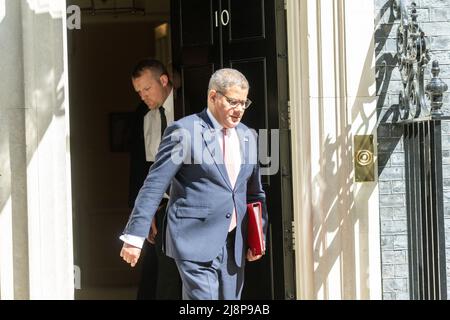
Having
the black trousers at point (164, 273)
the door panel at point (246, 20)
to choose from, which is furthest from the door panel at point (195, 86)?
the black trousers at point (164, 273)

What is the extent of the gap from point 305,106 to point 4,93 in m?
1.84

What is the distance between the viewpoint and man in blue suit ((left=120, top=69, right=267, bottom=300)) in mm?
5723

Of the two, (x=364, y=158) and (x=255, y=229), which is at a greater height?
(x=364, y=158)

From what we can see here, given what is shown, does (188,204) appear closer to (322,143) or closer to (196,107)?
(322,143)

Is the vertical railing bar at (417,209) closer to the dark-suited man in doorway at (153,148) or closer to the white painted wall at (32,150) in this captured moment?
the dark-suited man in doorway at (153,148)

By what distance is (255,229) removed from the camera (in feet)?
19.6

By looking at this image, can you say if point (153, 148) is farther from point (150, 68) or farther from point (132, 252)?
point (132, 252)

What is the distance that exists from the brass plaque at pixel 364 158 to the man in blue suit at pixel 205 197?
77 cm

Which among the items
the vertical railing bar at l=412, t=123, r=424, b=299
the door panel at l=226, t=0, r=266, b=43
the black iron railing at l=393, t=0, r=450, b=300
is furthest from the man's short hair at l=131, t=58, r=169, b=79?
the vertical railing bar at l=412, t=123, r=424, b=299

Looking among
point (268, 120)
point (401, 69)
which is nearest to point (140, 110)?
point (268, 120)

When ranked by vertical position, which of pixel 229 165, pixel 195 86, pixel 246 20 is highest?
pixel 246 20

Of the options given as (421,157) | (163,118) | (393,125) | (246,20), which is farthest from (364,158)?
(163,118)

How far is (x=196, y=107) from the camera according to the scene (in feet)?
24.2

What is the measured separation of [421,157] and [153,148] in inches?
80.3
